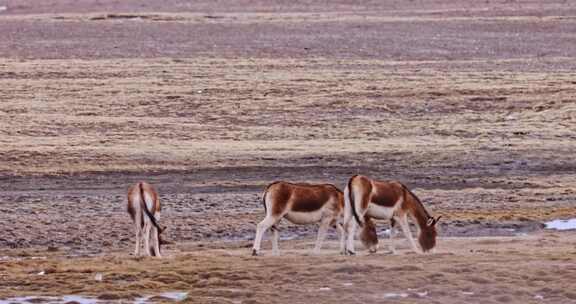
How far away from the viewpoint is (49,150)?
18609 mm

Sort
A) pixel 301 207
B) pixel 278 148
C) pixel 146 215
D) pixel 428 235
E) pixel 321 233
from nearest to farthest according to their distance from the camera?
1. pixel 146 215
2. pixel 301 207
3. pixel 321 233
4. pixel 428 235
5. pixel 278 148

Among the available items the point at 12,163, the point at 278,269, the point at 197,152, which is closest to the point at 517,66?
the point at 197,152

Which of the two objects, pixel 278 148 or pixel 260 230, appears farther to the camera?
pixel 278 148

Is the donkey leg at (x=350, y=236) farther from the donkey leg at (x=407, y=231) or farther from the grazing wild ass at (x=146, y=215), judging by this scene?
the grazing wild ass at (x=146, y=215)

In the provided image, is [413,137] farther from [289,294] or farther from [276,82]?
[289,294]


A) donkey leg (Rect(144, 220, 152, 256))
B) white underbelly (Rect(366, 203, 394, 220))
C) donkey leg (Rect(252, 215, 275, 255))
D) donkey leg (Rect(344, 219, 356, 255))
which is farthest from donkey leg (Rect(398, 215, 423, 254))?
donkey leg (Rect(144, 220, 152, 256))

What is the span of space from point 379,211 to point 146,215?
6.73 feet

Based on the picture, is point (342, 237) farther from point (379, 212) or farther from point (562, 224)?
point (562, 224)

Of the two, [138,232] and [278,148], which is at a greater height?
[278,148]

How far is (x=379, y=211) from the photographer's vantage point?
1251 centimetres

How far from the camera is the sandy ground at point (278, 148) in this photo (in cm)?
1084

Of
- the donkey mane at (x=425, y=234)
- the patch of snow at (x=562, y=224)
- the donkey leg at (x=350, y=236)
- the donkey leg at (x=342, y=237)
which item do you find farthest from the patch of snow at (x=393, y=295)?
the patch of snow at (x=562, y=224)

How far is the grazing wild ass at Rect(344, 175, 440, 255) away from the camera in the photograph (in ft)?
40.0

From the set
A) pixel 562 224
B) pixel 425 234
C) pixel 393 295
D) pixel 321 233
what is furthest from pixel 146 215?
pixel 562 224
